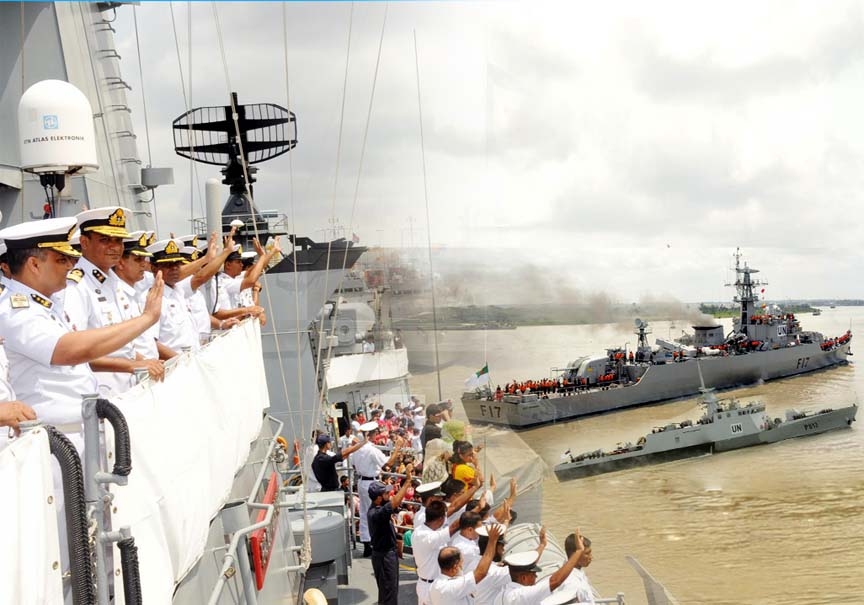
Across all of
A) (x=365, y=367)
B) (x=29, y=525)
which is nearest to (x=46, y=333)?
(x=29, y=525)

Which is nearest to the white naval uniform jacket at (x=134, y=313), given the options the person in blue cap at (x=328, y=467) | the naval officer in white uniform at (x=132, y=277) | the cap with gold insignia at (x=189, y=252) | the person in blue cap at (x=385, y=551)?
the naval officer in white uniform at (x=132, y=277)

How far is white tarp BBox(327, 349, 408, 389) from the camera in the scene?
13.2m

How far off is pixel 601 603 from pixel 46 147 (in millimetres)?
3220

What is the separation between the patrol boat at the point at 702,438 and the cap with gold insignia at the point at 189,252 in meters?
22.8

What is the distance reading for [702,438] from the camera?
26812 mm

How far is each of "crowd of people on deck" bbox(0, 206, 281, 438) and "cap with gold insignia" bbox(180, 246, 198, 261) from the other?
6.6 inches

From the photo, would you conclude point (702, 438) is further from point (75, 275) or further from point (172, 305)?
point (75, 275)

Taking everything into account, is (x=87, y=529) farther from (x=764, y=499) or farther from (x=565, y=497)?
(x=764, y=499)

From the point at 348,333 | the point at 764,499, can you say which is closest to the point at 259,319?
the point at 348,333

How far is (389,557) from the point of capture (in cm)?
436

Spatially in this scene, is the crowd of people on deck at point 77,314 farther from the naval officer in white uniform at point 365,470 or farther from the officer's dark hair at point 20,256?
the naval officer in white uniform at point 365,470

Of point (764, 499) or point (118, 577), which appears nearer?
point (118, 577)

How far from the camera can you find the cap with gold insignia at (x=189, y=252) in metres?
3.59

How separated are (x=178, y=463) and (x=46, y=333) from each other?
0.43m
